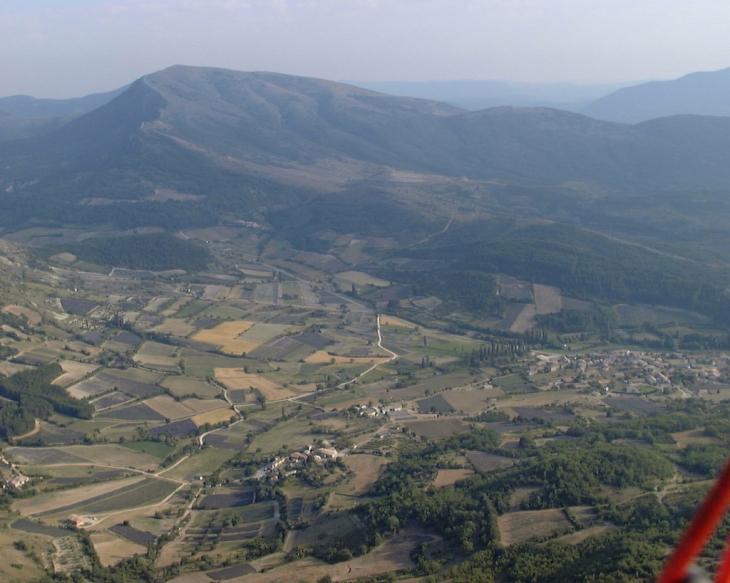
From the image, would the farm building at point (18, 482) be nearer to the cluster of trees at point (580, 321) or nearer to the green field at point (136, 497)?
the green field at point (136, 497)

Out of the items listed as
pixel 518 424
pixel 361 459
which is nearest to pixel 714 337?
pixel 518 424

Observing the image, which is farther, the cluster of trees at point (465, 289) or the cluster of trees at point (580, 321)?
the cluster of trees at point (465, 289)

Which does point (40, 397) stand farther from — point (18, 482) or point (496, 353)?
point (496, 353)

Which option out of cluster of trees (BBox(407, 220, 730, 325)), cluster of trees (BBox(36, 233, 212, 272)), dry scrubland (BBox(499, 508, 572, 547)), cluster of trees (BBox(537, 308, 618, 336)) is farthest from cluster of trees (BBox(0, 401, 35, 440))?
cluster of trees (BBox(407, 220, 730, 325))

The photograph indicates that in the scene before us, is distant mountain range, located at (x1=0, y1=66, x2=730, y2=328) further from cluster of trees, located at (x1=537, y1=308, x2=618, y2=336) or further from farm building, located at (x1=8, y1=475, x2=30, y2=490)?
farm building, located at (x1=8, y1=475, x2=30, y2=490)

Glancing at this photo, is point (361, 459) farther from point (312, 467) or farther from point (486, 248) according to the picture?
point (486, 248)

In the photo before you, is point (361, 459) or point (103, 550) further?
point (361, 459)

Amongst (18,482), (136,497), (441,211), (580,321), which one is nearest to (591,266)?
(580,321)

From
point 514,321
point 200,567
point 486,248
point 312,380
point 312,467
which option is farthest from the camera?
point 486,248

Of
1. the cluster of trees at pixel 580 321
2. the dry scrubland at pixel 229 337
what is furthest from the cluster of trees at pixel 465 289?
the dry scrubland at pixel 229 337

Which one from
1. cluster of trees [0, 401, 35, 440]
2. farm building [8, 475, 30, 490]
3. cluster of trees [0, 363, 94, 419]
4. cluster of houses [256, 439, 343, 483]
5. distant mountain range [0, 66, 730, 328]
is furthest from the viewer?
distant mountain range [0, 66, 730, 328]

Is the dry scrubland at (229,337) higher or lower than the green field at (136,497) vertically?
higher
